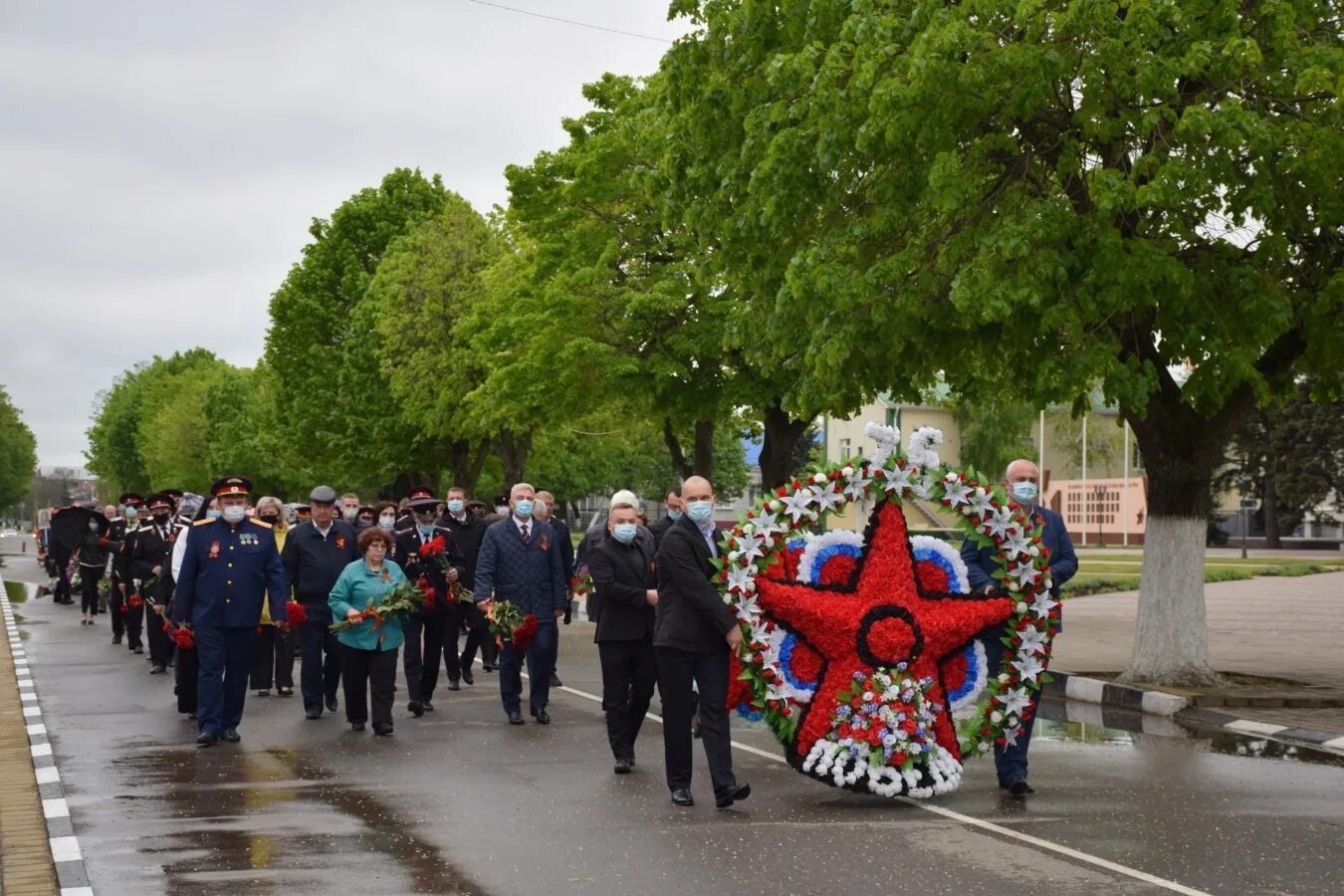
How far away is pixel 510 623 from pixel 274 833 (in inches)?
213

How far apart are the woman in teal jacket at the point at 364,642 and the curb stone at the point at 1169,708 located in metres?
5.39

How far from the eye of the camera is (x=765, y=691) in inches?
429

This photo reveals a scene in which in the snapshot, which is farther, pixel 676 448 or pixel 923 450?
pixel 676 448

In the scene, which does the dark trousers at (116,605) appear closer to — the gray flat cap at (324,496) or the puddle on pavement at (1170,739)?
the gray flat cap at (324,496)

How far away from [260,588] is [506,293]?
2701 centimetres

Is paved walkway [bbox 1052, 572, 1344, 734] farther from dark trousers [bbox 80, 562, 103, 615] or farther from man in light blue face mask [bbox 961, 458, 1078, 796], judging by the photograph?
dark trousers [bbox 80, 562, 103, 615]

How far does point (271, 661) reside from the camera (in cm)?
1842

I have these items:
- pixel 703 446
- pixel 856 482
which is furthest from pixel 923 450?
pixel 703 446

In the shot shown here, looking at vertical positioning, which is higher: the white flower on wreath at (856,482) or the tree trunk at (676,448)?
the tree trunk at (676,448)

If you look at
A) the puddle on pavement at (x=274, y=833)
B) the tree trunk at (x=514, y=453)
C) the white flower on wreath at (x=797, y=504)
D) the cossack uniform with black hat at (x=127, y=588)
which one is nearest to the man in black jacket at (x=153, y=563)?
the cossack uniform with black hat at (x=127, y=588)

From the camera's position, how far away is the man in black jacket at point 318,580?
1595 centimetres

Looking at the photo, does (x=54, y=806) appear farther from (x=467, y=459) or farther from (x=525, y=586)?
(x=467, y=459)

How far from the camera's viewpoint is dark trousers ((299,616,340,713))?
1591 cm

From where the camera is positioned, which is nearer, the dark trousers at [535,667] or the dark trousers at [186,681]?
the dark trousers at [535,667]
